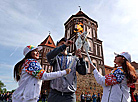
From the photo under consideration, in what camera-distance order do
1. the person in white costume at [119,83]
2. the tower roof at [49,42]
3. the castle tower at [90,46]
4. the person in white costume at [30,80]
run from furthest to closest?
1. the tower roof at [49,42]
2. the castle tower at [90,46]
3. the person in white costume at [119,83]
4. the person in white costume at [30,80]

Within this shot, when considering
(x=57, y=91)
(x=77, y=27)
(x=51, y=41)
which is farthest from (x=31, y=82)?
(x=51, y=41)

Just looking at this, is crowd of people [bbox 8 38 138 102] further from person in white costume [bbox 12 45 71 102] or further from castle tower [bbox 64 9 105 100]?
castle tower [bbox 64 9 105 100]

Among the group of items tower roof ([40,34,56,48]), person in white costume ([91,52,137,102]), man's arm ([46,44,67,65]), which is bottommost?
person in white costume ([91,52,137,102])

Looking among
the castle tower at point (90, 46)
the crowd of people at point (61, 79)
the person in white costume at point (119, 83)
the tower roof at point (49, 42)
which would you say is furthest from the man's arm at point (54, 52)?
the tower roof at point (49, 42)

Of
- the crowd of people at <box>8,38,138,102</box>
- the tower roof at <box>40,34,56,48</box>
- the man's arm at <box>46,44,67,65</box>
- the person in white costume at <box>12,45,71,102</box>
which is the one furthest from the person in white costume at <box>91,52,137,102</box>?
the tower roof at <box>40,34,56,48</box>

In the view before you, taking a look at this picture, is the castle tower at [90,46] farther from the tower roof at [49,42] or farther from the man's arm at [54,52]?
the man's arm at [54,52]

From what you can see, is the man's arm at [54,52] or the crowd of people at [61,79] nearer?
the crowd of people at [61,79]

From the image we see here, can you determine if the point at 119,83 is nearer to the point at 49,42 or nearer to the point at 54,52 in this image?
the point at 54,52

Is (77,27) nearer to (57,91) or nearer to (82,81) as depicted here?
(57,91)

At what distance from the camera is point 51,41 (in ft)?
92.2

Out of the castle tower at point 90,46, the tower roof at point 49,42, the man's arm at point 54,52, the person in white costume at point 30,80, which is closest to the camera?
the person in white costume at point 30,80

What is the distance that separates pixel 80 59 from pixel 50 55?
63 cm

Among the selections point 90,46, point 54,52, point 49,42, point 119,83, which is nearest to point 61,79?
point 54,52

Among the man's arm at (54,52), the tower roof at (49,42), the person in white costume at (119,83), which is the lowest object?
the person in white costume at (119,83)
